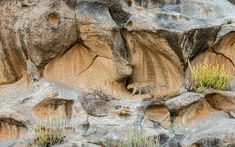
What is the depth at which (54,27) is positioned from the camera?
924 centimetres

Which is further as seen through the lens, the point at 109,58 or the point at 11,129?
the point at 109,58

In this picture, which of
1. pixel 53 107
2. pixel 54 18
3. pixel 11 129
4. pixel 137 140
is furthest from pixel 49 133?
pixel 54 18

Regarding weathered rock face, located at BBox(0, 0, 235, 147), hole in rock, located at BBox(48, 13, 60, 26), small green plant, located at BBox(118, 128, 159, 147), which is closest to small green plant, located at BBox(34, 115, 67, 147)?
weathered rock face, located at BBox(0, 0, 235, 147)

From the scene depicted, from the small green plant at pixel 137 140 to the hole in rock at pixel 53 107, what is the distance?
1.15 metres

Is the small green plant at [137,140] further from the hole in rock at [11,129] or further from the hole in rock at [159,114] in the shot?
the hole in rock at [11,129]

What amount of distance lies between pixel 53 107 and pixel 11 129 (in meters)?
0.74

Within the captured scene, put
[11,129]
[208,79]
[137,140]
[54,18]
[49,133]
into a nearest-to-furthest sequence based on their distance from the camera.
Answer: [137,140]
[49,133]
[208,79]
[11,129]
[54,18]

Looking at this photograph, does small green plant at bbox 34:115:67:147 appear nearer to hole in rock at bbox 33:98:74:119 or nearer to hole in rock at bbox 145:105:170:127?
hole in rock at bbox 33:98:74:119

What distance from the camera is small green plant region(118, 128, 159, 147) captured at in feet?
26.3

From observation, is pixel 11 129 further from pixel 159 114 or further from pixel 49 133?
pixel 159 114

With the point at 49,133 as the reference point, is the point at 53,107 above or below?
above

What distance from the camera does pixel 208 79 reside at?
29.1 feet

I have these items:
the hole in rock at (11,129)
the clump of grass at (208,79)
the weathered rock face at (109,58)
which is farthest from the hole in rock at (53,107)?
the clump of grass at (208,79)

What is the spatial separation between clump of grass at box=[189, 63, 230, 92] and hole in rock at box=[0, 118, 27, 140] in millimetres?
2700
